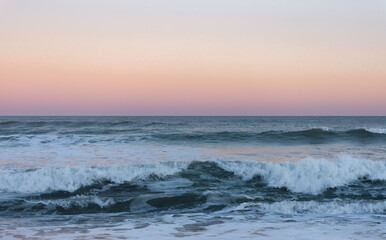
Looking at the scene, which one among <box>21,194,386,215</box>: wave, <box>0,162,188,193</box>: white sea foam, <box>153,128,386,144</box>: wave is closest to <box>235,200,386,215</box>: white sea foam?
<box>21,194,386,215</box>: wave

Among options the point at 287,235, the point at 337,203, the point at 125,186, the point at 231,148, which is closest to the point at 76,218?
the point at 125,186

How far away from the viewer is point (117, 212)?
773cm

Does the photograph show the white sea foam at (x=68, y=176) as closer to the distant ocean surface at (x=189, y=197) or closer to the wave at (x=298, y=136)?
the distant ocean surface at (x=189, y=197)

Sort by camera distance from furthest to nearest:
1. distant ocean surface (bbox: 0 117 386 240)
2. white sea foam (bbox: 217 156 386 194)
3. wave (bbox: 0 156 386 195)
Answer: white sea foam (bbox: 217 156 386 194)
wave (bbox: 0 156 386 195)
distant ocean surface (bbox: 0 117 386 240)

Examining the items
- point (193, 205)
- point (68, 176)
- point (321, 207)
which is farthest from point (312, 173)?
point (68, 176)

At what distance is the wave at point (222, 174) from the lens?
9.97 meters

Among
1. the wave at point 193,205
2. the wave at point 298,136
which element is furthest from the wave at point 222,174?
the wave at point 298,136

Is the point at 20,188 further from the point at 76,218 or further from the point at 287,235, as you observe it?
the point at 287,235

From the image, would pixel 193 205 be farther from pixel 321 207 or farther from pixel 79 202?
pixel 321 207

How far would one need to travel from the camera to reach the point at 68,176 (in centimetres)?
1047

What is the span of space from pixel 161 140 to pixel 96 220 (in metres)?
15.5

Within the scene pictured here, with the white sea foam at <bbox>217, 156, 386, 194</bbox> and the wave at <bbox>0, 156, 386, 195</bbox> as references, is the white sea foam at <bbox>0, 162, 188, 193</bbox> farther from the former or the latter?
the white sea foam at <bbox>217, 156, 386, 194</bbox>

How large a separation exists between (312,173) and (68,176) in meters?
7.68

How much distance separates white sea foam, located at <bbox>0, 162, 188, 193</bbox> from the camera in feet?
Result: 32.3
